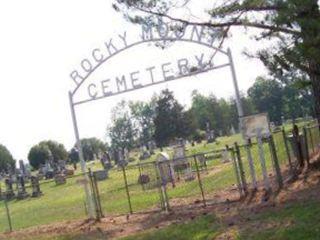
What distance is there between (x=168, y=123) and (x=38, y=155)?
30434 mm

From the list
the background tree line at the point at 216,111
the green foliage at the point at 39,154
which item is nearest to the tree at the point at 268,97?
the background tree line at the point at 216,111

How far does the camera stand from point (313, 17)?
11461mm

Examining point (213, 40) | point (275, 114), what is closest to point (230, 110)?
point (275, 114)

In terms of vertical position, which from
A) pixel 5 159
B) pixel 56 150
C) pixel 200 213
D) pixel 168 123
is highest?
pixel 168 123

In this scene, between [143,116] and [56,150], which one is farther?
[143,116]

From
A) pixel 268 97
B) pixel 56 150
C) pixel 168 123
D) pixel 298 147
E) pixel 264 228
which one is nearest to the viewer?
pixel 264 228

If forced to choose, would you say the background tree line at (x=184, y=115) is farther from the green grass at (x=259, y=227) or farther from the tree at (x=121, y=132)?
the green grass at (x=259, y=227)

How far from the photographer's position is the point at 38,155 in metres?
65.9

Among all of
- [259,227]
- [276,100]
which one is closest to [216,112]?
[276,100]

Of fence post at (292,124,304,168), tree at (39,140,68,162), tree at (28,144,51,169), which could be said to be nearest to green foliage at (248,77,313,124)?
tree at (39,140,68,162)

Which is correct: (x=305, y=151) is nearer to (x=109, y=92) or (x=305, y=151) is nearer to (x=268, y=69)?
(x=268, y=69)

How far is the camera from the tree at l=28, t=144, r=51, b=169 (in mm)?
65562

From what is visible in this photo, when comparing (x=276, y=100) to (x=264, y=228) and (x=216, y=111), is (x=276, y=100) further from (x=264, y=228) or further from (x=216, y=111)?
(x=264, y=228)

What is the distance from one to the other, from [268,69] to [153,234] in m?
5.07
